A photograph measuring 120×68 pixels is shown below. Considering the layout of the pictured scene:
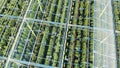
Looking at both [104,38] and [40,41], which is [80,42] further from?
[40,41]

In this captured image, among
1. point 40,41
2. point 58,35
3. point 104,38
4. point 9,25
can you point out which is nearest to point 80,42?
point 58,35

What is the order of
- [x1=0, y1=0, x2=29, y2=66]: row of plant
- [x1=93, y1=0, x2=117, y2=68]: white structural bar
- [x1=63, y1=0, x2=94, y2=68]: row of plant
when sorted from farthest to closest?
1. [x1=63, y1=0, x2=94, y2=68]: row of plant
2. [x1=0, y1=0, x2=29, y2=66]: row of plant
3. [x1=93, y1=0, x2=117, y2=68]: white structural bar

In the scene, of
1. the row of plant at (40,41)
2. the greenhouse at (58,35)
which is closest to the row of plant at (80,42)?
the greenhouse at (58,35)

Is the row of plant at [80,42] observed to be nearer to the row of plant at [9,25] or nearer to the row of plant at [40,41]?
the row of plant at [40,41]

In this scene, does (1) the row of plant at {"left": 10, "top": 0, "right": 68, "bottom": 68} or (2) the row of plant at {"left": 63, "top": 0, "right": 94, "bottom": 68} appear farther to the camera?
(2) the row of plant at {"left": 63, "top": 0, "right": 94, "bottom": 68}

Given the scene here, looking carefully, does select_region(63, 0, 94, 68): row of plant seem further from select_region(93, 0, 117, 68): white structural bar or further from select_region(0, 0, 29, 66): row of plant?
select_region(0, 0, 29, 66): row of plant

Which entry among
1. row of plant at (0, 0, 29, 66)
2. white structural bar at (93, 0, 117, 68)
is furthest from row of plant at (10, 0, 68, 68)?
white structural bar at (93, 0, 117, 68)
